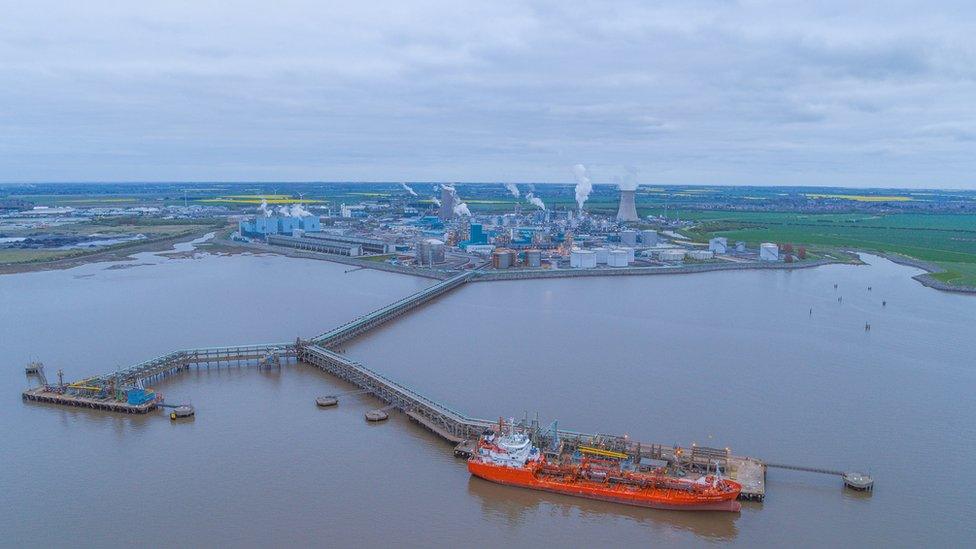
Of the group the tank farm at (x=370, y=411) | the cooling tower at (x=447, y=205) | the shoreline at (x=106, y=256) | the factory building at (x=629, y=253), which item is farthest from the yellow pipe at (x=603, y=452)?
the cooling tower at (x=447, y=205)

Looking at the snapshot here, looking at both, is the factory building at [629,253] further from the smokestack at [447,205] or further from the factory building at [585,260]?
the smokestack at [447,205]

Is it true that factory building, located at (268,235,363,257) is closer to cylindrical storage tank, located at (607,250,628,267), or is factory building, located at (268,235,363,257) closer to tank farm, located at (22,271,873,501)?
cylindrical storage tank, located at (607,250,628,267)

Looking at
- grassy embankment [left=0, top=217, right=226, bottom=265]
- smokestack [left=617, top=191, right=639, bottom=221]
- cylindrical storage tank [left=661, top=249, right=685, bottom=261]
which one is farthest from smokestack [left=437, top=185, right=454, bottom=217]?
cylindrical storage tank [left=661, top=249, right=685, bottom=261]

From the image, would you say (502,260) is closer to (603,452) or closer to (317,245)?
(317,245)

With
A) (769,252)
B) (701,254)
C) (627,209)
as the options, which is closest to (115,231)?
(627,209)

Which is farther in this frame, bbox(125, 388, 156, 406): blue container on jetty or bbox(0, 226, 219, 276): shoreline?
bbox(0, 226, 219, 276): shoreline

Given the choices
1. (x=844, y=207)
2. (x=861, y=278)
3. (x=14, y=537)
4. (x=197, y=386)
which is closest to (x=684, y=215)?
(x=844, y=207)

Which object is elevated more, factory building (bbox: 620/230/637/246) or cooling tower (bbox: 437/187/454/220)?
cooling tower (bbox: 437/187/454/220)
